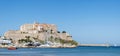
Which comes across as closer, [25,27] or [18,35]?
[18,35]

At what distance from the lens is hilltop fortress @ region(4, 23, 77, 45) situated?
339ft

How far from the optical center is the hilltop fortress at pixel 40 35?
103m

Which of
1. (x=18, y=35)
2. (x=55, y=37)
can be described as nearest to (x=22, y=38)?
(x=18, y=35)

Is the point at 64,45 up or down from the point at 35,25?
down

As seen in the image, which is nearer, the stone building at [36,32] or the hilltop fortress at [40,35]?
the hilltop fortress at [40,35]

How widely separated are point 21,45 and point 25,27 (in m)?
9.02

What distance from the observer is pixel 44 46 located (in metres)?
105

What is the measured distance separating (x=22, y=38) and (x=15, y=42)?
7.78 feet

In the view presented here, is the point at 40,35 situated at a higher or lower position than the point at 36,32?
lower

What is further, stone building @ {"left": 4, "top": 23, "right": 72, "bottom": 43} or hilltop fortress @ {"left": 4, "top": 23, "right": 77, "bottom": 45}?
stone building @ {"left": 4, "top": 23, "right": 72, "bottom": 43}

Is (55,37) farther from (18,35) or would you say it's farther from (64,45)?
(18,35)

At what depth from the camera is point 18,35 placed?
4070 inches

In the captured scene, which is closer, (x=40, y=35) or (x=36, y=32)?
(x=40, y=35)

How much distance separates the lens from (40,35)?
344 ft
